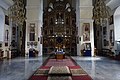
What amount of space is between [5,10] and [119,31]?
11.7m

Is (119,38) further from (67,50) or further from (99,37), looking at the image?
(67,50)

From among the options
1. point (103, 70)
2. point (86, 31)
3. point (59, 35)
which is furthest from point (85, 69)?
point (59, 35)

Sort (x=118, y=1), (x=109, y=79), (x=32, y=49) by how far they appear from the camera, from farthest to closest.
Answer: (x=32, y=49) → (x=118, y=1) → (x=109, y=79)

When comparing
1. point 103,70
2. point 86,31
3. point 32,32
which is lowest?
point 103,70

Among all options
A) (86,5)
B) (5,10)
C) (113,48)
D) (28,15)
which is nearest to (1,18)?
(5,10)

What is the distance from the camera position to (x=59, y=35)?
26375 millimetres

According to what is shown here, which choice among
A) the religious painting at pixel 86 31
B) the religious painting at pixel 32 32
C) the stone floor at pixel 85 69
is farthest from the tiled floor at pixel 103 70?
the religious painting at pixel 32 32

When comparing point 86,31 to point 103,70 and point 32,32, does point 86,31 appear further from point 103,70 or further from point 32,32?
point 103,70

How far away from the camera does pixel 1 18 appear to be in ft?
53.0

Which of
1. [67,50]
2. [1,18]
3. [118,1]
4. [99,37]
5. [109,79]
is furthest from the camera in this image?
[67,50]

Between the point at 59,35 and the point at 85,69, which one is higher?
the point at 59,35

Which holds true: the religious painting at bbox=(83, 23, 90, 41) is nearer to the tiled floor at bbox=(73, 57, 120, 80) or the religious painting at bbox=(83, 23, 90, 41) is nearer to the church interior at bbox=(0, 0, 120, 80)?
the church interior at bbox=(0, 0, 120, 80)

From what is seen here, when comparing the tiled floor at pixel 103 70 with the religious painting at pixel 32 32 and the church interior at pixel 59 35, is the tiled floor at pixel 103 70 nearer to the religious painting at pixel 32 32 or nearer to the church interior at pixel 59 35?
the church interior at pixel 59 35

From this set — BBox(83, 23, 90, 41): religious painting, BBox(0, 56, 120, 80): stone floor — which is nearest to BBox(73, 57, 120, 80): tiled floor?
BBox(0, 56, 120, 80): stone floor
